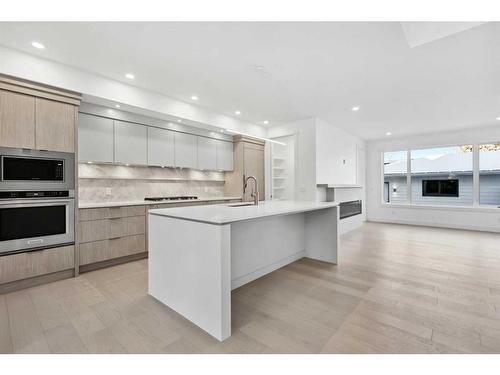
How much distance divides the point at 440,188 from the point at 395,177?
3.73 feet

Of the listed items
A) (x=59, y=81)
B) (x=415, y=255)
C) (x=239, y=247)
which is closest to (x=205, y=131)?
(x=59, y=81)

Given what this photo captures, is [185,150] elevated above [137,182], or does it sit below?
above

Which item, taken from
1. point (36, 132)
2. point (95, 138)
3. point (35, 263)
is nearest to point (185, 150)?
point (95, 138)

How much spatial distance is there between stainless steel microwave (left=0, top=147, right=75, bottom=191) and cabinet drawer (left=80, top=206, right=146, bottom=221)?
0.38m

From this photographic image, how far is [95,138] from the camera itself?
11.0 feet

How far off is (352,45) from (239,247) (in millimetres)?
2443

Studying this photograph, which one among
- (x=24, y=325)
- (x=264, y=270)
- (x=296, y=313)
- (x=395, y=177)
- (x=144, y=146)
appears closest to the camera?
(x=24, y=325)

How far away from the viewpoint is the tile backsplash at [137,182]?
3.56m

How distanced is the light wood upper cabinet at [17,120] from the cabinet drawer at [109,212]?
0.95 meters

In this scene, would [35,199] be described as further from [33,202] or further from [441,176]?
[441,176]

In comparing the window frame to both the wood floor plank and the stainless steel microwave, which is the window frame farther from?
the wood floor plank

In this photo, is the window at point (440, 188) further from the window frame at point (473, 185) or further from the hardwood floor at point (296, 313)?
the hardwood floor at point (296, 313)

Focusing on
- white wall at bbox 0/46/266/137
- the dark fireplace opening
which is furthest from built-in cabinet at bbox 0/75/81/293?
the dark fireplace opening

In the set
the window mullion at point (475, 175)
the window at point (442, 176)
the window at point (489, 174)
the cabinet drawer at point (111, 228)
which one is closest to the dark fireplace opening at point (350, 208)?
the window at point (442, 176)
